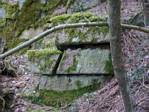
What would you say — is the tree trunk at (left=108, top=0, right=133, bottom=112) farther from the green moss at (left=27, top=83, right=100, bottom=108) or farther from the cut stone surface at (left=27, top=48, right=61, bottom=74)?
the cut stone surface at (left=27, top=48, right=61, bottom=74)

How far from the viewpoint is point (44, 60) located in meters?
5.43

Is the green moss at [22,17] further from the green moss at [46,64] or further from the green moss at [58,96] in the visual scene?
the green moss at [58,96]

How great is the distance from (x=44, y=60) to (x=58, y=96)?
1.84 feet

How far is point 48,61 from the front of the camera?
5.39 metres

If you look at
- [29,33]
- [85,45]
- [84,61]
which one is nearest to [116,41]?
[84,61]

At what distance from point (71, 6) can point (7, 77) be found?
1950 mm

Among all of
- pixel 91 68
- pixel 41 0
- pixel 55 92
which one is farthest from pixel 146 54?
pixel 41 0

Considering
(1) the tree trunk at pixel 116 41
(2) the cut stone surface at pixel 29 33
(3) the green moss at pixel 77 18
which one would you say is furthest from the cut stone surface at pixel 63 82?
(1) the tree trunk at pixel 116 41

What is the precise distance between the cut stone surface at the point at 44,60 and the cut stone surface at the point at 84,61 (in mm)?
129

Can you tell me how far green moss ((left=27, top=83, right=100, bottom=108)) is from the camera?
5.09m

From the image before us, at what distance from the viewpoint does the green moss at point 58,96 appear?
200 inches

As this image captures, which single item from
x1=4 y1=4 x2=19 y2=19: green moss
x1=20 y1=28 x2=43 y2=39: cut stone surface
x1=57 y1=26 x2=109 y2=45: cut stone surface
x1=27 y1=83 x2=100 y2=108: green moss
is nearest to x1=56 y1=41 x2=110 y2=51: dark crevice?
x1=57 y1=26 x2=109 y2=45: cut stone surface

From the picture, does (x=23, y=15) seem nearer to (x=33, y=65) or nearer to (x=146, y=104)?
(x=33, y=65)

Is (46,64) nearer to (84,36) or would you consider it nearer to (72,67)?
(72,67)
